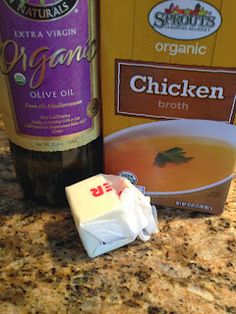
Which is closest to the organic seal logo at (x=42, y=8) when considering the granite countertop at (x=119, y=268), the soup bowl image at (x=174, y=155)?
the soup bowl image at (x=174, y=155)

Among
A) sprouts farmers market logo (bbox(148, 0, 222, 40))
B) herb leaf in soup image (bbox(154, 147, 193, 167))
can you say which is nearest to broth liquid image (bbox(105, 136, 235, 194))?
herb leaf in soup image (bbox(154, 147, 193, 167))

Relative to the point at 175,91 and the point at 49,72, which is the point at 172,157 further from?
the point at 49,72

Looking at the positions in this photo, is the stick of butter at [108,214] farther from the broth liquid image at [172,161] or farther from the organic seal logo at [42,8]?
the organic seal logo at [42,8]

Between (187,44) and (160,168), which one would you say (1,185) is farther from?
(187,44)

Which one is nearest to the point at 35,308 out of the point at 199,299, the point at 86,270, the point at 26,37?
the point at 86,270

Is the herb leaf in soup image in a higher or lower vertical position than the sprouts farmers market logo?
lower

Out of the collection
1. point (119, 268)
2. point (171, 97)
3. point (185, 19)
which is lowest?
point (119, 268)

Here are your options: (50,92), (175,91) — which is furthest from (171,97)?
(50,92)

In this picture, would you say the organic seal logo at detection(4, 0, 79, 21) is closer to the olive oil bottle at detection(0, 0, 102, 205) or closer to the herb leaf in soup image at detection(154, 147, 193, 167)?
the olive oil bottle at detection(0, 0, 102, 205)
